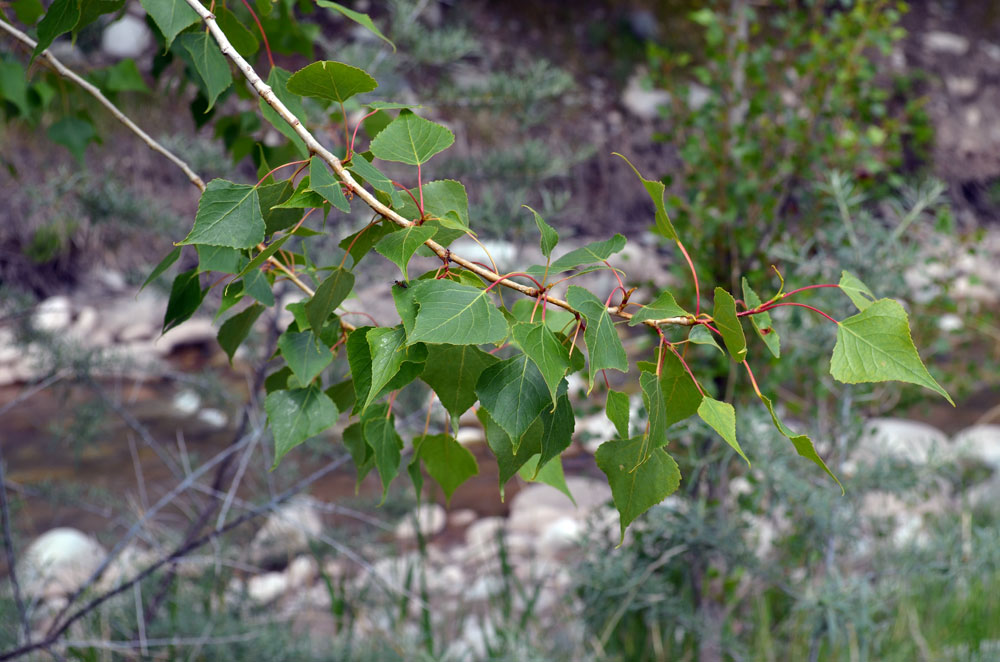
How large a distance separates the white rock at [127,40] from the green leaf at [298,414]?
2610 mm

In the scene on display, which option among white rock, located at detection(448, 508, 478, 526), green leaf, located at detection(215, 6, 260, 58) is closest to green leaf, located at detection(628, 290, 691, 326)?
green leaf, located at detection(215, 6, 260, 58)

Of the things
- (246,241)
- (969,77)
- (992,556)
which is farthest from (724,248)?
(969,77)

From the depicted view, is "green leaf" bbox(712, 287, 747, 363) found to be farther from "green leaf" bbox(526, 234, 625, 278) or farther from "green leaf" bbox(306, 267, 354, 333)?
"green leaf" bbox(306, 267, 354, 333)

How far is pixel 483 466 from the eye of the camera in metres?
2.05

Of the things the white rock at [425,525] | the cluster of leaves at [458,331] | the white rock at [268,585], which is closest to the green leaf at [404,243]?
the cluster of leaves at [458,331]

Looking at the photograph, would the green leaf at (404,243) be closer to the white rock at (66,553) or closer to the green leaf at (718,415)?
the green leaf at (718,415)

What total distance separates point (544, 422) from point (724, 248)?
102cm

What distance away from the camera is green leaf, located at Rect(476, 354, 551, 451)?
0.34m

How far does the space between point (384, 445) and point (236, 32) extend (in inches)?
12.1

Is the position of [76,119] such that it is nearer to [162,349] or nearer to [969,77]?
[162,349]

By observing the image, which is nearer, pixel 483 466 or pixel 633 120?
pixel 483 466

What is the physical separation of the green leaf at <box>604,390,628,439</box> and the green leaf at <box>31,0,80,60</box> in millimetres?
364

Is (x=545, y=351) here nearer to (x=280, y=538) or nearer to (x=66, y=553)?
(x=280, y=538)

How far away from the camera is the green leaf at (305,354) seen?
0.39 meters
